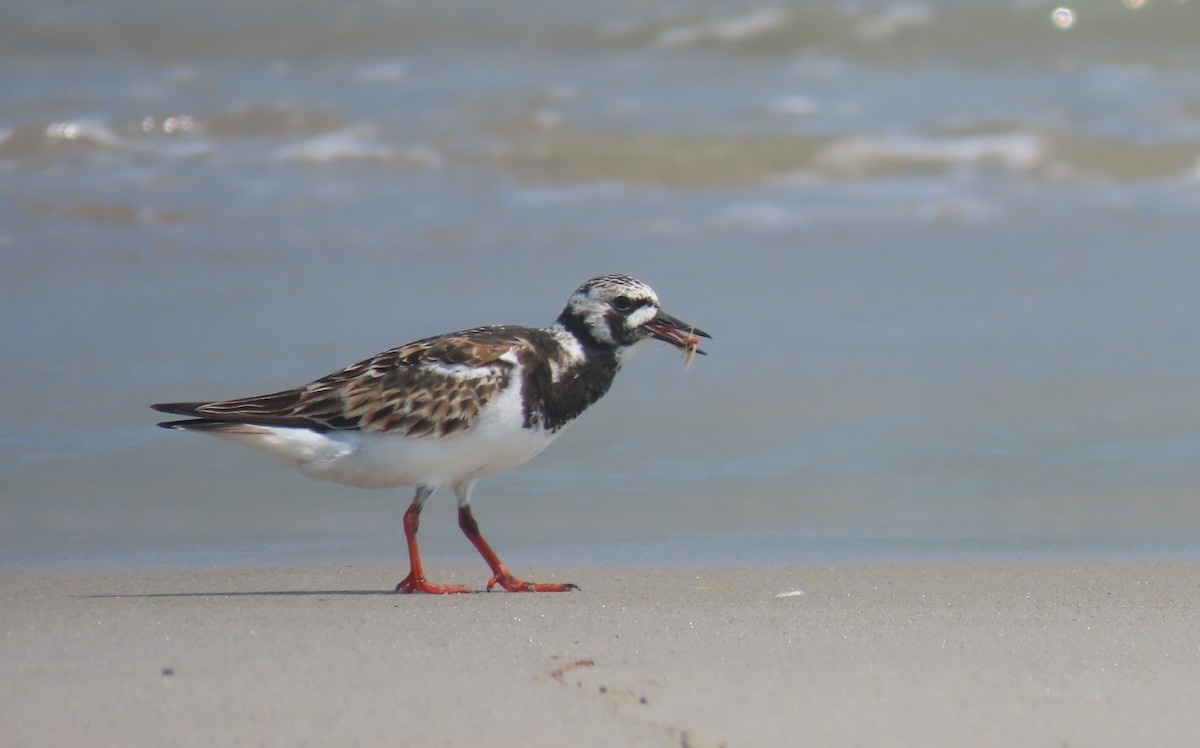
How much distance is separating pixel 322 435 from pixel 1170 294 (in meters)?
4.97

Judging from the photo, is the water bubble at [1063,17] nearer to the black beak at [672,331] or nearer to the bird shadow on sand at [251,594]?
the black beak at [672,331]

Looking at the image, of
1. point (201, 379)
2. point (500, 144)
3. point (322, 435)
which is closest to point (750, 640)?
point (322, 435)

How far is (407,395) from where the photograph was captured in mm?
4625

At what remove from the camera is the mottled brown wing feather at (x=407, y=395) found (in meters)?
4.59

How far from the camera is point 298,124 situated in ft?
39.7

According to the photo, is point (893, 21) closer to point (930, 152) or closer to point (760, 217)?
point (930, 152)

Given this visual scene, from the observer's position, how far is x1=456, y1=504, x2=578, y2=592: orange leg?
14.8 feet

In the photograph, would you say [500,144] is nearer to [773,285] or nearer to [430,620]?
[773,285]

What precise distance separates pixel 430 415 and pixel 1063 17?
1183 cm

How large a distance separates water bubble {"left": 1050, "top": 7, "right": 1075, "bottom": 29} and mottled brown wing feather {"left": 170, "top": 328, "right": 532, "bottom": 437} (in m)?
11.4

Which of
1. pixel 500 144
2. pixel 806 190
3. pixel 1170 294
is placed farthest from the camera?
pixel 500 144

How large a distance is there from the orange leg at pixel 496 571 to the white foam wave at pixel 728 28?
33.8 feet

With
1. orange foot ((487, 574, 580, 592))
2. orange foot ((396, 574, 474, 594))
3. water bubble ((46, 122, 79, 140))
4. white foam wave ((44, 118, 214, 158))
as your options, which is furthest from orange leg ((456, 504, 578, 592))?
water bubble ((46, 122, 79, 140))

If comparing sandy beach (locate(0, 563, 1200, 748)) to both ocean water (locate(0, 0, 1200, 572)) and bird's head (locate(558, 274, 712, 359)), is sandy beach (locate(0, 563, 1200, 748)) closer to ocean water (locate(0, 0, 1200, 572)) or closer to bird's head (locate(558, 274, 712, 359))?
ocean water (locate(0, 0, 1200, 572))
